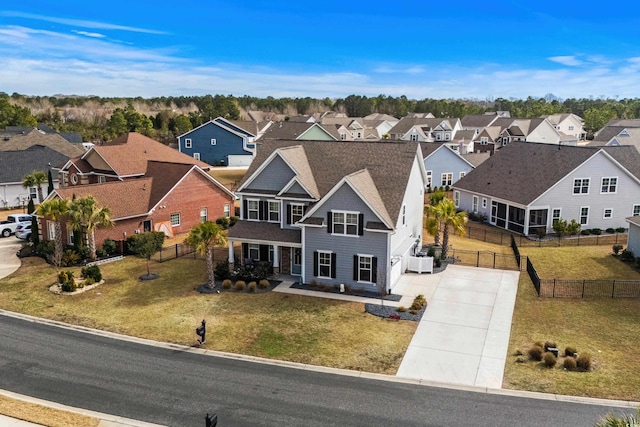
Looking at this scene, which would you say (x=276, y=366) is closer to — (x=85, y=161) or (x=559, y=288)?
(x=559, y=288)

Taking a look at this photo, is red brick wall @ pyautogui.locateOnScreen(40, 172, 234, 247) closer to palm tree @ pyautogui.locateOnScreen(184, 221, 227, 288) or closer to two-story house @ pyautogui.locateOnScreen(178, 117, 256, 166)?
palm tree @ pyautogui.locateOnScreen(184, 221, 227, 288)

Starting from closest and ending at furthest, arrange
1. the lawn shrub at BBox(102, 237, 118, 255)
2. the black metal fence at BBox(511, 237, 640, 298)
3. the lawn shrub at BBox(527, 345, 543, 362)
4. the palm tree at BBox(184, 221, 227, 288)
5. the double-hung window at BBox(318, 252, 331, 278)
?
the lawn shrub at BBox(527, 345, 543, 362), the black metal fence at BBox(511, 237, 640, 298), the palm tree at BBox(184, 221, 227, 288), the double-hung window at BBox(318, 252, 331, 278), the lawn shrub at BBox(102, 237, 118, 255)

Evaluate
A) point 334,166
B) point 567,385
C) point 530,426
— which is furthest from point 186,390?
point 334,166

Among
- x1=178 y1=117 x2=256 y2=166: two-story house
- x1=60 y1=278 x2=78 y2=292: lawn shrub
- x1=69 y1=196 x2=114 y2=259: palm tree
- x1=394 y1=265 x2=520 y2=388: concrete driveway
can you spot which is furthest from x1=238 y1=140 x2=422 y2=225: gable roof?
x1=178 y1=117 x2=256 y2=166: two-story house

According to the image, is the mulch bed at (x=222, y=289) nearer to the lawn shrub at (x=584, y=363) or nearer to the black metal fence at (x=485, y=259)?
the black metal fence at (x=485, y=259)

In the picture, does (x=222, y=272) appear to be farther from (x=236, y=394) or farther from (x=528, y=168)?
(x=528, y=168)

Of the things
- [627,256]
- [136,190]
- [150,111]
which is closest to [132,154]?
[136,190]
